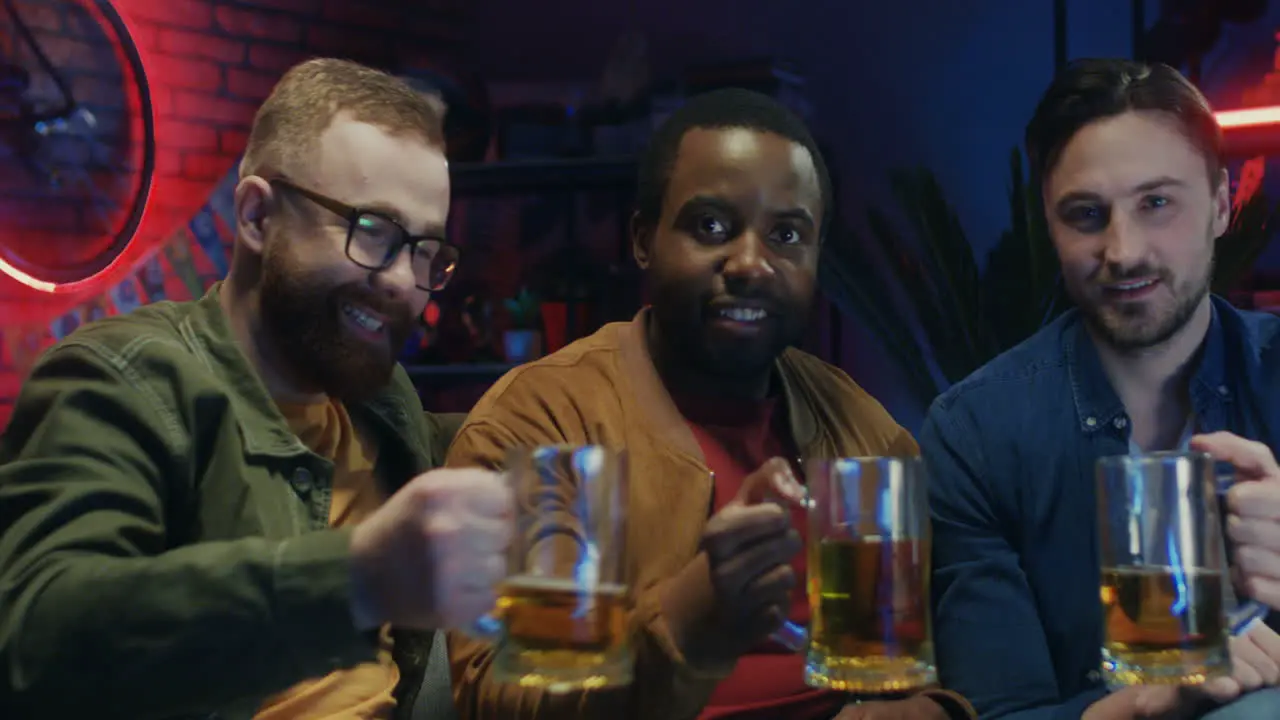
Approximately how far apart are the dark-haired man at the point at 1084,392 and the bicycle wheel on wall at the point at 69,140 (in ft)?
9.45

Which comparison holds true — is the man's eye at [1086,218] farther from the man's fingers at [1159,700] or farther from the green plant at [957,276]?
the green plant at [957,276]

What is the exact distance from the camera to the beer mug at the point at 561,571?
3.78 ft

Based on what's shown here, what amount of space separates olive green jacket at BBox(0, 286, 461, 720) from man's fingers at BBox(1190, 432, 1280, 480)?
87cm

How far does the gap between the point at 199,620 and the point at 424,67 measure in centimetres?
374

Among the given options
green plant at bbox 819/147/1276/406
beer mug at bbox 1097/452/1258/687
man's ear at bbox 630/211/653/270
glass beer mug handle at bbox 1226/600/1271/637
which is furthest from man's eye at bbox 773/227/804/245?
green plant at bbox 819/147/1276/406

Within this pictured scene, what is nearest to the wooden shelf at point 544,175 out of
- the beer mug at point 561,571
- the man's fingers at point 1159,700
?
the man's fingers at point 1159,700

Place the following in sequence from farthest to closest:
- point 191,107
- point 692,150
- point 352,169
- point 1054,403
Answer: point 191,107
point 1054,403
point 692,150
point 352,169

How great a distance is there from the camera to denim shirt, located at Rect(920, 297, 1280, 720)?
6.22 feet

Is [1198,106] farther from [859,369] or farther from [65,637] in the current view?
[859,369]

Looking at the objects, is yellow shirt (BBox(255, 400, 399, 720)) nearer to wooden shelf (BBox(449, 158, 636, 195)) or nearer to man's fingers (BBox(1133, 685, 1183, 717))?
man's fingers (BBox(1133, 685, 1183, 717))

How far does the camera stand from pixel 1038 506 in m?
1.96

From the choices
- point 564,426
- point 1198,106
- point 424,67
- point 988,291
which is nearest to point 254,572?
point 564,426

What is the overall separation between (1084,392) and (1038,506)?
18cm

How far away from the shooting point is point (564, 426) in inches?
68.6
